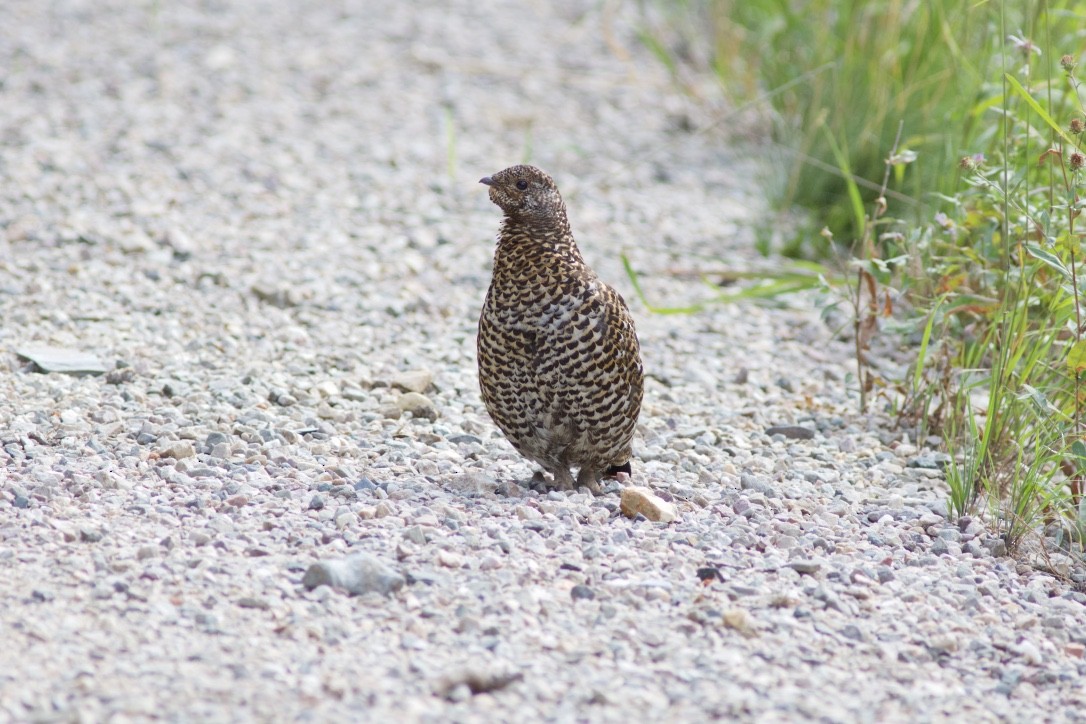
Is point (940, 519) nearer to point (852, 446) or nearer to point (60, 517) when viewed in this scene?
point (852, 446)

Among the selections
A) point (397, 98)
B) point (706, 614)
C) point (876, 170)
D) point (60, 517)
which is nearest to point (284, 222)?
point (397, 98)

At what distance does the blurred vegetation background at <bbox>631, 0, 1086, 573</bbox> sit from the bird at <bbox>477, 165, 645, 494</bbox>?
1.01m

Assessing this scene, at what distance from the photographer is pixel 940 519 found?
4312 mm

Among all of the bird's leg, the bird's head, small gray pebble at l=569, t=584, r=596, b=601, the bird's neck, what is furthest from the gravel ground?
the bird's head

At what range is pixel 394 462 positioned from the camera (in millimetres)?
4496

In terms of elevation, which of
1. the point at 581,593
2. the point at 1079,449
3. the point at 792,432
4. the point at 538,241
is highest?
the point at 538,241

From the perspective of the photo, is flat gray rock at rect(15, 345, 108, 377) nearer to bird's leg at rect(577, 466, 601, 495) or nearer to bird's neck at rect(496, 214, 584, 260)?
bird's neck at rect(496, 214, 584, 260)

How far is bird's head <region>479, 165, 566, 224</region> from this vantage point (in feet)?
13.9

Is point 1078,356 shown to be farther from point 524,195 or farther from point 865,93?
point 865,93

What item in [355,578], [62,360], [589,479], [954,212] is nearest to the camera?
[355,578]

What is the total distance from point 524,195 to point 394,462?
0.93 meters

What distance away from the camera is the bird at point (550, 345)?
407 cm

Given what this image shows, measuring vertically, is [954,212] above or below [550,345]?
above

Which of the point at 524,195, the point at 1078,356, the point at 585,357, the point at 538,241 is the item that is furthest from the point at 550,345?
the point at 1078,356
